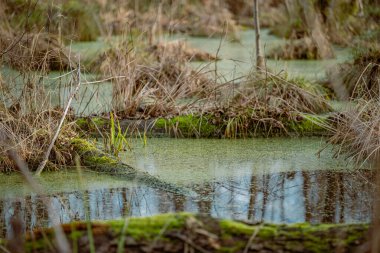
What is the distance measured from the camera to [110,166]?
15.0ft

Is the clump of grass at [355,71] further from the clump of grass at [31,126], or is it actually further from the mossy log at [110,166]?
the clump of grass at [31,126]

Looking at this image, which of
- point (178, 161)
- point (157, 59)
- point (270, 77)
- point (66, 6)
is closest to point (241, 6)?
point (66, 6)

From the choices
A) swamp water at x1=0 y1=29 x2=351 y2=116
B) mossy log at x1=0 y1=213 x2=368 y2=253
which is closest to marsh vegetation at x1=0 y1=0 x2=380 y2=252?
mossy log at x1=0 y1=213 x2=368 y2=253

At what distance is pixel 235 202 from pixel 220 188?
30 cm

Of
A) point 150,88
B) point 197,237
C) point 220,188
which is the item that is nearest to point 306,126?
point 150,88

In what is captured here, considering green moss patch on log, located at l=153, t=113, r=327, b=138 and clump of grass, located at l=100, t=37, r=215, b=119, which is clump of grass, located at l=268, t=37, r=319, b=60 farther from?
green moss patch on log, located at l=153, t=113, r=327, b=138

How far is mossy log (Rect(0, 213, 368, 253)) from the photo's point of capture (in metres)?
2.46

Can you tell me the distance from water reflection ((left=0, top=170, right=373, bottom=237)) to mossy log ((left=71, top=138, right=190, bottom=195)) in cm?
10

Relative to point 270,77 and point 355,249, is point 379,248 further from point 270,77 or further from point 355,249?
point 270,77

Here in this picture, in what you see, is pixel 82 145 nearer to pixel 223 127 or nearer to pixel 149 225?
pixel 223 127

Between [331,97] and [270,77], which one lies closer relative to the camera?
[270,77]

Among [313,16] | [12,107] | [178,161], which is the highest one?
[313,16]

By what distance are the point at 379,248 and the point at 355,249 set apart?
117 millimetres

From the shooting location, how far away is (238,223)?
2.59 meters
